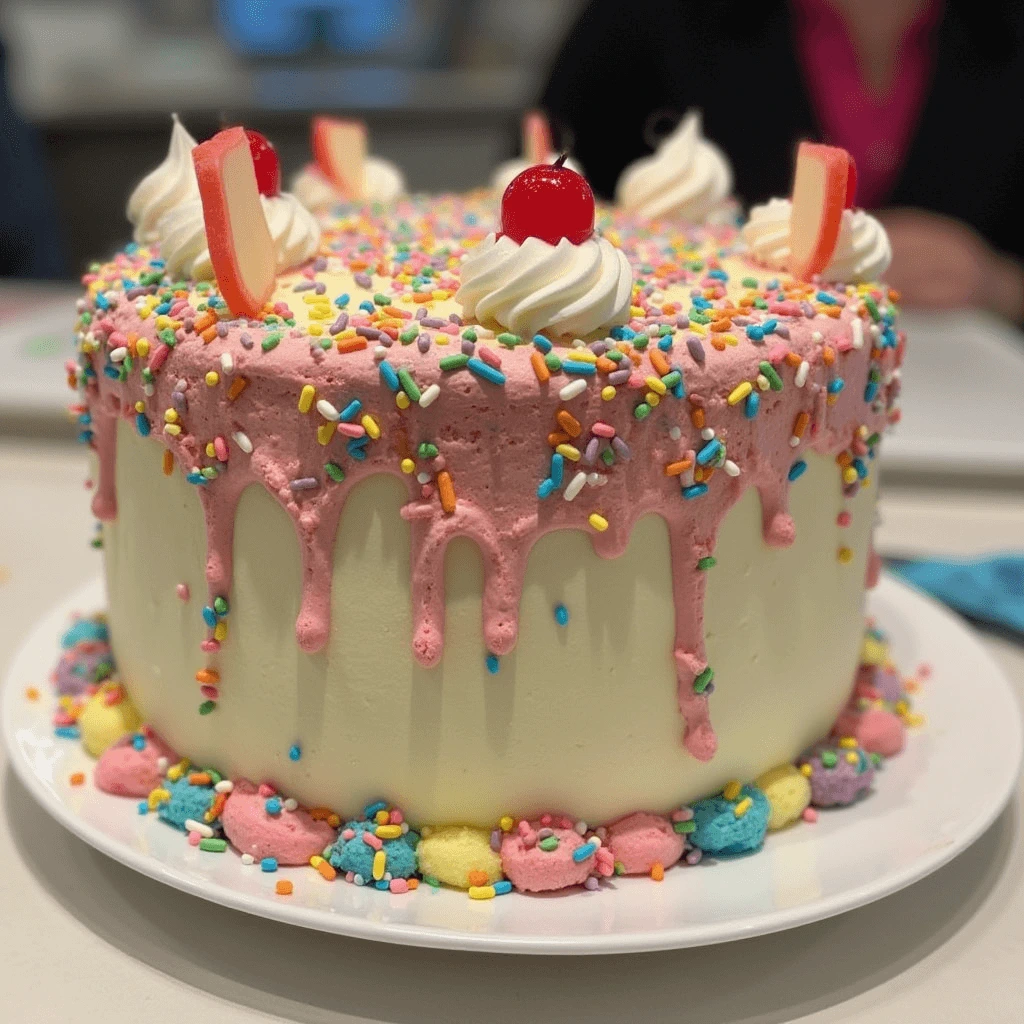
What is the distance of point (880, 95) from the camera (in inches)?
142

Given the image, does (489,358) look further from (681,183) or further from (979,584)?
(979,584)

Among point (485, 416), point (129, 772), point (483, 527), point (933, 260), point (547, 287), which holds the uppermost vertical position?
point (547, 287)

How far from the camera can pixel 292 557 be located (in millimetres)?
1234

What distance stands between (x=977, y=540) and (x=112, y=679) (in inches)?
68.5

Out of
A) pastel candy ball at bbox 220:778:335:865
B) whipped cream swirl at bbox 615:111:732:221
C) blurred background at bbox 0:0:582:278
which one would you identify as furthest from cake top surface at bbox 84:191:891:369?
blurred background at bbox 0:0:582:278

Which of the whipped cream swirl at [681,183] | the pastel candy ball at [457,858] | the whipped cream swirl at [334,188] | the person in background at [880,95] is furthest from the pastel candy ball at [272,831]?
the person in background at [880,95]

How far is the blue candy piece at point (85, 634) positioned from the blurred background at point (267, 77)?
4.11 m

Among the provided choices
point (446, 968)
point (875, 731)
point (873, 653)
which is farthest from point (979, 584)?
point (446, 968)

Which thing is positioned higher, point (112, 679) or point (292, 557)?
point (292, 557)

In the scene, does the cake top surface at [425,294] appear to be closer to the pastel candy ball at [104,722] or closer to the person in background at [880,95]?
the pastel candy ball at [104,722]

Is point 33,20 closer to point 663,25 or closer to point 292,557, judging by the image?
point 663,25

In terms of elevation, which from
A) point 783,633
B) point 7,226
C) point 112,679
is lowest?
point 7,226

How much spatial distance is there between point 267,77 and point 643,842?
19.5 feet

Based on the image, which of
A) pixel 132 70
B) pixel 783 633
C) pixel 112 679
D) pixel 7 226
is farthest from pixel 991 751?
pixel 132 70
